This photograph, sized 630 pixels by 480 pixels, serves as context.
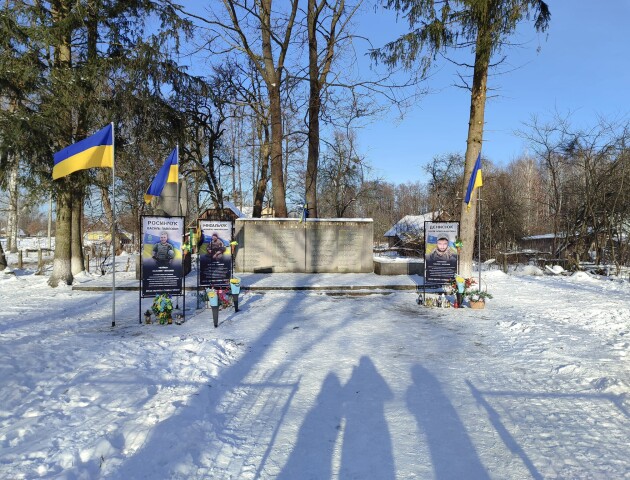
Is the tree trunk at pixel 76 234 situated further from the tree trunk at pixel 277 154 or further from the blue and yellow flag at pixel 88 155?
the tree trunk at pixel 277 154

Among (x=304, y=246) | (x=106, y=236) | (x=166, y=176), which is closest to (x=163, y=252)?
(x=166, y=176)

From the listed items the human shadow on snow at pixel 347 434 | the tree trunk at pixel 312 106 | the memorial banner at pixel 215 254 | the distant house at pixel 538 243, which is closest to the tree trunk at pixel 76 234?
the memorial banner at pixel 215 254

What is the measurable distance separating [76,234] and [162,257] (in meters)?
8.32

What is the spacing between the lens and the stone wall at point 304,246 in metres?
17.3

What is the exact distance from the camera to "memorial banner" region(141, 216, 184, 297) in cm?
896

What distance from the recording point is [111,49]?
14.1 m

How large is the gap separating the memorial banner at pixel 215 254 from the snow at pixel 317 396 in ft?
5.31

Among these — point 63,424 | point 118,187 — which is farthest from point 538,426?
Answer: point 118,187

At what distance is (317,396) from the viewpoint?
197 inches

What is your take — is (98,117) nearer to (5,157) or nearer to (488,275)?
(5,157)

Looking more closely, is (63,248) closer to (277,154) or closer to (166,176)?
(166,176)

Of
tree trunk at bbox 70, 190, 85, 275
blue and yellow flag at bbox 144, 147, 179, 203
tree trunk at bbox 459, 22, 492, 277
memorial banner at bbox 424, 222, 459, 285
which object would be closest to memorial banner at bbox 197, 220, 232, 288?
blue and yellow flag at bbox 144, 147, 179, 203

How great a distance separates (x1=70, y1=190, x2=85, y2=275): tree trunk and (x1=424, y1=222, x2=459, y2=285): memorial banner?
11278 mm

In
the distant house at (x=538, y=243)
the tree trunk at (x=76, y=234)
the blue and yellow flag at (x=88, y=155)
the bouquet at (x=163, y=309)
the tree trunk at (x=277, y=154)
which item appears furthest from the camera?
the distant house at (x=538, y=243)
